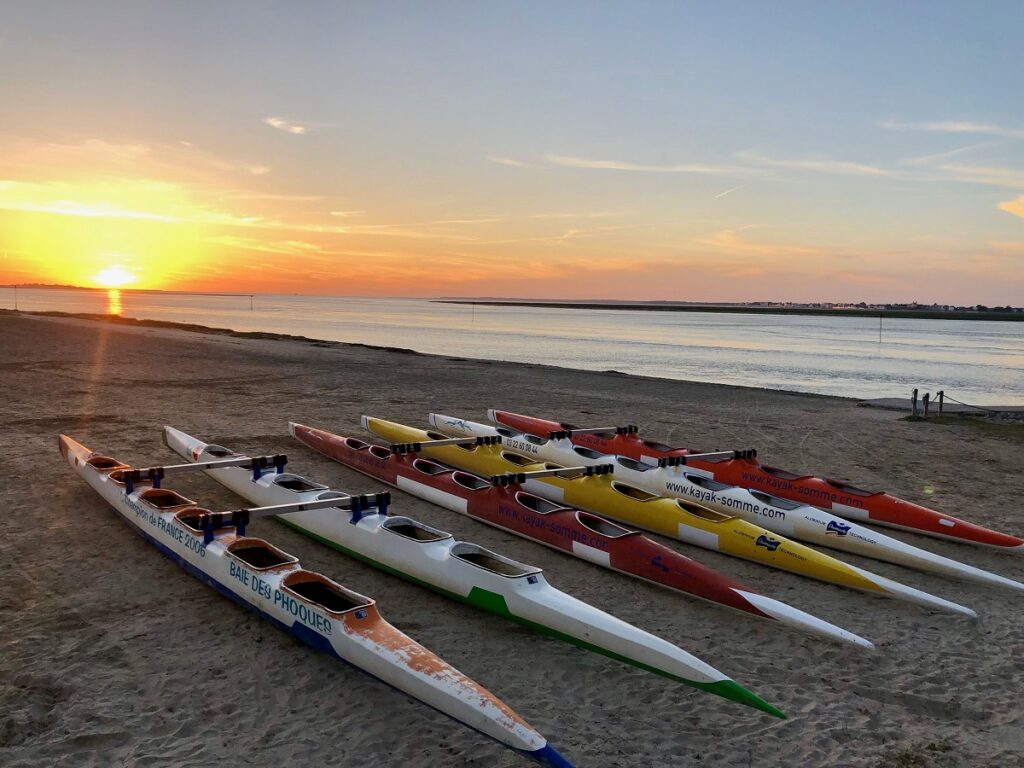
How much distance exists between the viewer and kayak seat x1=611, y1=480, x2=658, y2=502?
9.55 meters

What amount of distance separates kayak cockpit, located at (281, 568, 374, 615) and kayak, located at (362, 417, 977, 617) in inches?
178

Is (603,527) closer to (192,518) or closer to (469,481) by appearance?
(469,481)

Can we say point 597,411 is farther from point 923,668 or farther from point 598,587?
point 923,668

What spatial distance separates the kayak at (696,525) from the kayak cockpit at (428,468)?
4.69 ft

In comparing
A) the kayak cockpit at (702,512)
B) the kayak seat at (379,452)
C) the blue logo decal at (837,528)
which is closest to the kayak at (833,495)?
the blue logo decal at (837,528)

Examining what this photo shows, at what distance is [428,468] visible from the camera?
10508 mm

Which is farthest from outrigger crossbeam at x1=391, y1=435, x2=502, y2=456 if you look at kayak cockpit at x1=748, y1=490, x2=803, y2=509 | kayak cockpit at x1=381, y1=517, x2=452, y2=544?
kayak cockpit at x1=748, y1=490, x2=803, y2=509

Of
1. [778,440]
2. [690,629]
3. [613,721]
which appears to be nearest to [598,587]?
[690,629]

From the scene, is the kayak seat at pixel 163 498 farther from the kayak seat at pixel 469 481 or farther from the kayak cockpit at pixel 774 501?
the kayak cockpit at pixel 774 501

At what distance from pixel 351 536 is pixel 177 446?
552 cm

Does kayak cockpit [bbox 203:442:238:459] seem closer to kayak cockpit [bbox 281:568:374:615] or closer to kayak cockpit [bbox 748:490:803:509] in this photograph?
kayak cockpit [bbox 281:568:374:615]

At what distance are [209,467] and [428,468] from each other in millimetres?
3037

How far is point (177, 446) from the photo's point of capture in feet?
39.0

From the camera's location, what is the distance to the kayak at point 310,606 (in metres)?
4.70
